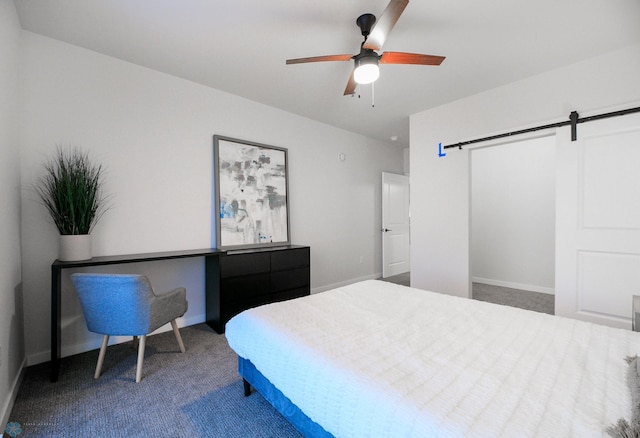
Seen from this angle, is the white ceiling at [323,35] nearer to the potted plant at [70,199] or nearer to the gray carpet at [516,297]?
the potted plant at [70,199]

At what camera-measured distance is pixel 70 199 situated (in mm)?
2176

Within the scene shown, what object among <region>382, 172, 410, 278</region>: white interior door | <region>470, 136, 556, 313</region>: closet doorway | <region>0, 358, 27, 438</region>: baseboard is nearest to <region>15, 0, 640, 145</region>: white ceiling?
<region>470, 136, 556, 313</region>: closet doorway

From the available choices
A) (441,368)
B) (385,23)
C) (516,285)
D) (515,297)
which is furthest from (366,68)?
(516,285)

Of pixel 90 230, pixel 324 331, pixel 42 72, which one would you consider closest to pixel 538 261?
pixel 324 331

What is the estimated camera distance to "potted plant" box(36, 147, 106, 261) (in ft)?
7.18

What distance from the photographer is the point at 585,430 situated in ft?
2.59

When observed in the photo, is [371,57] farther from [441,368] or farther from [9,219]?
[9,219]

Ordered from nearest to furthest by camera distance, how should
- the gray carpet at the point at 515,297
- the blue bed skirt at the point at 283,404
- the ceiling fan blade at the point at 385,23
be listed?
the blue bed skirt at the point at 283,404
the ceiling fan blade at the point at 385,23
the gray carpet at the point at 515,297

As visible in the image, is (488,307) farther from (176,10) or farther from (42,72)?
(42,72)

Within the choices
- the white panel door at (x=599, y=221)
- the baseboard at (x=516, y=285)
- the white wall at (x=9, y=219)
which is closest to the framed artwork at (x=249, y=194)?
the white wall at (x=9, y=219)

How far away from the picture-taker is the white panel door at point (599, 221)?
2529 mm

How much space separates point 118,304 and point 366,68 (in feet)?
8.03

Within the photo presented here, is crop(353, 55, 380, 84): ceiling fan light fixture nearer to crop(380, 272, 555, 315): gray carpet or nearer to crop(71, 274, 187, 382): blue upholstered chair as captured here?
crop(71, 274, 187, 382): blue upholstered chair

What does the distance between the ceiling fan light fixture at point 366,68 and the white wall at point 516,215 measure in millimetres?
3245
